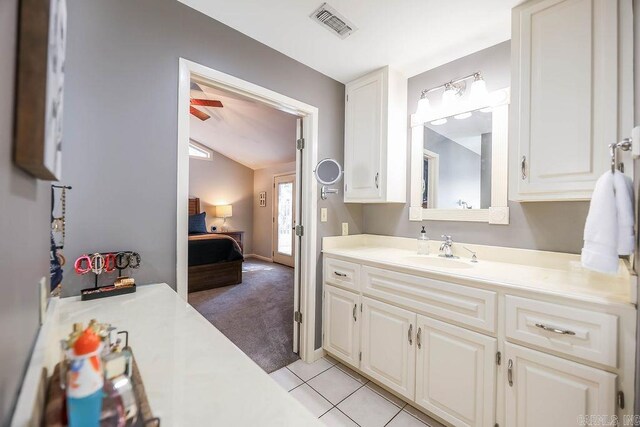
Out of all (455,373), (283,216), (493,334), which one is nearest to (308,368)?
(455,373)

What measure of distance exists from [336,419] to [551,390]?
3.55 feet

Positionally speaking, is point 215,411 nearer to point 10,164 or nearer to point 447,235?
point 10,164

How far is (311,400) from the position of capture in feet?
5.65

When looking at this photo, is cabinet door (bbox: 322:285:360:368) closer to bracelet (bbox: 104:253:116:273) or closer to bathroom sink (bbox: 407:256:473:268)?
bathroom sink (bbox: 407:256:473:268)

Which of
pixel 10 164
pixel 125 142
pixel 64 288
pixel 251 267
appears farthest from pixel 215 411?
pixel 251 267

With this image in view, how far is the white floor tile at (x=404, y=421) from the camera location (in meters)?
1.53

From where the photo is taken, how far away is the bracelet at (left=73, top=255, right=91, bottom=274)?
3.79 ft

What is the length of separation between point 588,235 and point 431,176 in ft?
3.94

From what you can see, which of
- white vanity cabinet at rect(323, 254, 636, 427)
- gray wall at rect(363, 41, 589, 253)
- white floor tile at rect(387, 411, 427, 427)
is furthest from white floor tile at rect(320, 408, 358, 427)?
gray wall at rect(363, 41, 589, 253)

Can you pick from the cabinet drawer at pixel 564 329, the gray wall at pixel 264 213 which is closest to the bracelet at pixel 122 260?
the cabinet drawer at pixel 564 329

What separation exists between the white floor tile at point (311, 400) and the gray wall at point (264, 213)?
4732 millimetres

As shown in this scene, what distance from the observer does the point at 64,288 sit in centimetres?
115

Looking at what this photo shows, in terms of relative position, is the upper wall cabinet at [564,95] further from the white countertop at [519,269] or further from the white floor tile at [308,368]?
the white floor tile at [308,368]

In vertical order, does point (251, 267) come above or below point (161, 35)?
below
